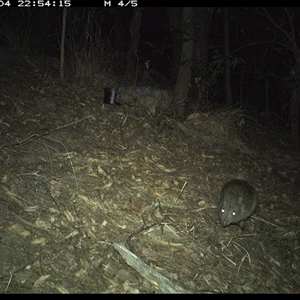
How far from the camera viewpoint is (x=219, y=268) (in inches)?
154

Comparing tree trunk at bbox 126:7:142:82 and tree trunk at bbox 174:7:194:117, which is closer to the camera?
tree trunk at bbox 174:7:194:117

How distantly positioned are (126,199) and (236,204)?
5.20ft

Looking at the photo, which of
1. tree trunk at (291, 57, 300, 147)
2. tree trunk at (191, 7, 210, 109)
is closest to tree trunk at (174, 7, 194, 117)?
tree trunk at (191, 7, 210, 109)

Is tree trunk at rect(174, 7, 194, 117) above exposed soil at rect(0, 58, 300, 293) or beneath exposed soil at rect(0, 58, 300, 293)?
above

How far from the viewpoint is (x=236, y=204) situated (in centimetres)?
481

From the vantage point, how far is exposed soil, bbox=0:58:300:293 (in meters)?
3.52

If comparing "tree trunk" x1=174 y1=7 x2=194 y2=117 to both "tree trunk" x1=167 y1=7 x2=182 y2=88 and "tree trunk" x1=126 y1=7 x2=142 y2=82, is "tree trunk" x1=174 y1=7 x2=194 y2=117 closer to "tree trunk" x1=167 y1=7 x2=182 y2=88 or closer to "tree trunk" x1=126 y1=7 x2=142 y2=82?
"tree trunk" x1=167 y1=7 x2=182 y2=88

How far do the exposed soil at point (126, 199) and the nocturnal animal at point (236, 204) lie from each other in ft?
0.48

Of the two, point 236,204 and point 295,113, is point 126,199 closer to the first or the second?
point 236,204

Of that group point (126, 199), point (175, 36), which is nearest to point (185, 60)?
point (175, 36)

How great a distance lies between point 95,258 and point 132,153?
2617 mm

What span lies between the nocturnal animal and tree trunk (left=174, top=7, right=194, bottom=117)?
3117 millimetres

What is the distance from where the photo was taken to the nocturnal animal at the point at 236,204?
187 inches
